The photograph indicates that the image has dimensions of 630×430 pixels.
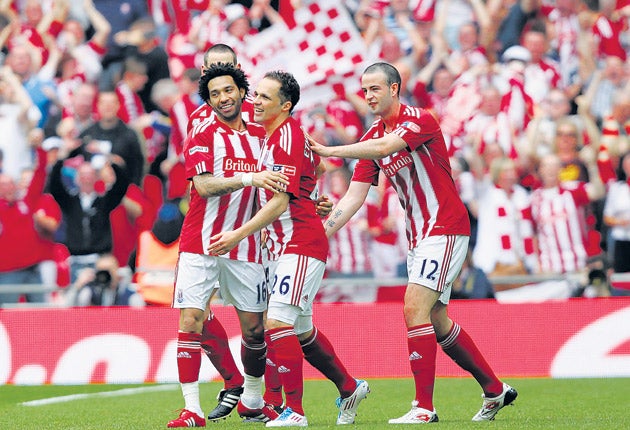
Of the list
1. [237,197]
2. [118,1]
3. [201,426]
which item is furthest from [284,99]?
[118,1]

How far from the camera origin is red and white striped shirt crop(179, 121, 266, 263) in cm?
882

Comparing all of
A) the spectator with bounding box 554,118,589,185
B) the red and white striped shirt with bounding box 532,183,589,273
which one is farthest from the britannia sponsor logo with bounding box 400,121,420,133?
the spectator with bounding box 554,118,589,185

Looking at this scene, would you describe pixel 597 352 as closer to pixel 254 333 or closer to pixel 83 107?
pixel 254 333

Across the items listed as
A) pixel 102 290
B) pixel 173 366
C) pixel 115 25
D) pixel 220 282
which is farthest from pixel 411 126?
pixel 115 25

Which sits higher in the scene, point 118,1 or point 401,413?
point 118,1

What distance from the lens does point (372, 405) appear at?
35.0ft

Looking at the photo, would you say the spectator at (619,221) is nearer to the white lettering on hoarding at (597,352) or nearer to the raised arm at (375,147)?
the white lettering on hoarding at (597,352)

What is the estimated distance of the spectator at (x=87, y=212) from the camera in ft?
51.2

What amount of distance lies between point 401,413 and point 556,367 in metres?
3.97

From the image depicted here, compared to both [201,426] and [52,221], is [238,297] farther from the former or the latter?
[52,221]

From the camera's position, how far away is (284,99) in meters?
8.56

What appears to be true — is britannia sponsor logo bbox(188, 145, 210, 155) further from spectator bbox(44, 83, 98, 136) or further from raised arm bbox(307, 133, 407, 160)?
spectator bbox(44, 83, 98, 136)

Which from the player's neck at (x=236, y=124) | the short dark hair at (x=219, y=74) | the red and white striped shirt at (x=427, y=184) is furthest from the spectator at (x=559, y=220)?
the short dark hair at (x=219, y=74)

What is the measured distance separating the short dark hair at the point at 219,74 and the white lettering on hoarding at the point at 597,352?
590 centimetres
